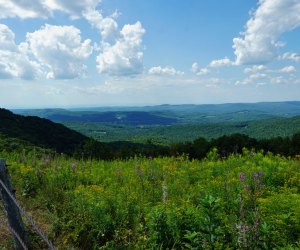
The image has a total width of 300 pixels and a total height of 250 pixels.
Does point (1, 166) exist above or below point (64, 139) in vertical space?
above

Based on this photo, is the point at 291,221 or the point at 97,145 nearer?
the point at 291,221

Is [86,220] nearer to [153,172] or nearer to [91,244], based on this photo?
[91,244]

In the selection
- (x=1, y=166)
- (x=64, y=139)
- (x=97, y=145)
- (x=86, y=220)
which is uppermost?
(x=1, y=166)

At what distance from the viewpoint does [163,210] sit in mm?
6113

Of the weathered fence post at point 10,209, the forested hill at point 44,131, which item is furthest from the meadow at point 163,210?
the forested hill at point 44,131

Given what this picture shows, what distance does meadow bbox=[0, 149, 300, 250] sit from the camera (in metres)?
4.99

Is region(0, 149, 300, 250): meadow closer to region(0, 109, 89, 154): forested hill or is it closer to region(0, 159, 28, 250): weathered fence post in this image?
region(0, 159, 28, 250): weathered fence post

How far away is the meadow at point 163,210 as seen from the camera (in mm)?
4988

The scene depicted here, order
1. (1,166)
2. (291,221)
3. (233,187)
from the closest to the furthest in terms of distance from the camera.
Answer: (291,221)
(1,166)
(233,187)

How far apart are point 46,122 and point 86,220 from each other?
352 feet

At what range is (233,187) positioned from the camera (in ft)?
26.7

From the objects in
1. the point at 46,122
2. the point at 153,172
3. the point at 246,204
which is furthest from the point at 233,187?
the point at 46,122

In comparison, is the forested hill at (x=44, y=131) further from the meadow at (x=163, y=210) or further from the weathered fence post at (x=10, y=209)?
the weathered fence post at (x=10, y=209)

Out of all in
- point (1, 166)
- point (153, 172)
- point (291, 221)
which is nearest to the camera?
point (291, 221)
